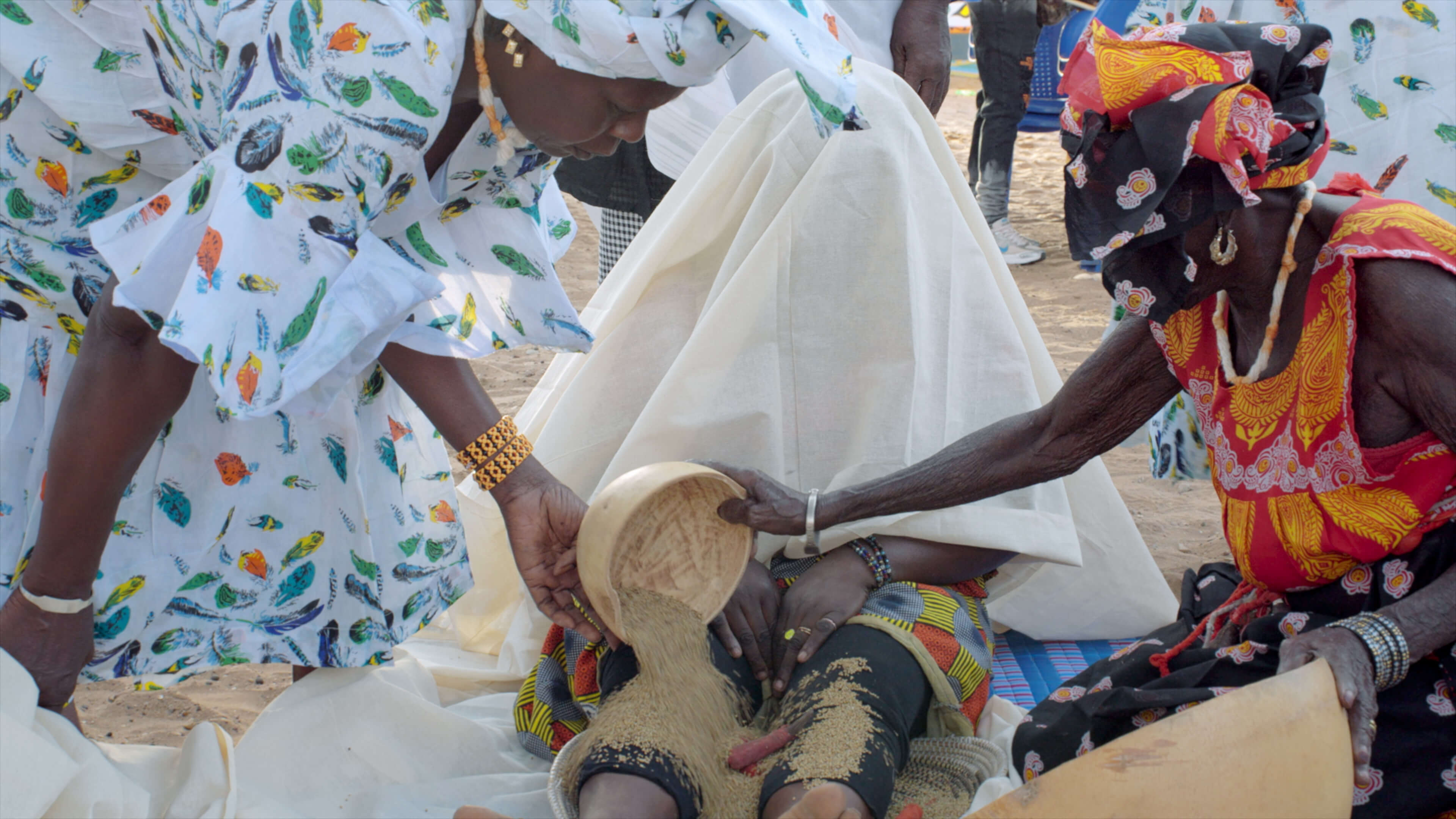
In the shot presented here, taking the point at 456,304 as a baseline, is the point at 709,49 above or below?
above

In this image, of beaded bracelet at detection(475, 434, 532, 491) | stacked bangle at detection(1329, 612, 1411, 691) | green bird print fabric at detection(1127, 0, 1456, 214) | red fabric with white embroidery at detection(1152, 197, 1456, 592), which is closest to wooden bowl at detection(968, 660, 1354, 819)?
stacked bangle at detection(1329, 612, 1411, 691)

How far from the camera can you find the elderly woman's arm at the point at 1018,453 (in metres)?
2.17

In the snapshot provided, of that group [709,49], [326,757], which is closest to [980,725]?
[326,757]

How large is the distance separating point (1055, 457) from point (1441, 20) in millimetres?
1752

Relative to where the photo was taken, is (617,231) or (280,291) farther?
(617,231)

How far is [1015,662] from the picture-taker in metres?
2.87

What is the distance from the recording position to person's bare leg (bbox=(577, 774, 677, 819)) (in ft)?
6.24

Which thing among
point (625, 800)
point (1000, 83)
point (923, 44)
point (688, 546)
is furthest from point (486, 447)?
point (1000, 83)

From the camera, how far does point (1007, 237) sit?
7.52 m

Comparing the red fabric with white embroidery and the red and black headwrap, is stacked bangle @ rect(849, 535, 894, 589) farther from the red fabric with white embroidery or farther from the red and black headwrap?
the red and black headwrap

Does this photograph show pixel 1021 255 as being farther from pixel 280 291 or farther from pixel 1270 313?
pixel 280 291

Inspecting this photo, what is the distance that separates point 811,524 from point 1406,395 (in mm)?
1059

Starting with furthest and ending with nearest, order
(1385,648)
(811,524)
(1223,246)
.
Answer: (811,524) < (1223,246) < (1385,648)

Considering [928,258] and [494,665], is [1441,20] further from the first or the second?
[494,665]
